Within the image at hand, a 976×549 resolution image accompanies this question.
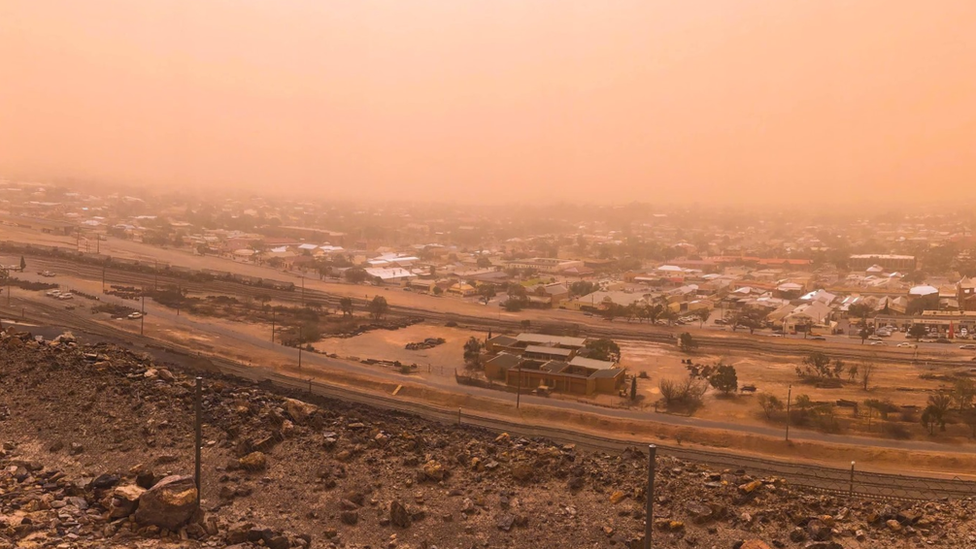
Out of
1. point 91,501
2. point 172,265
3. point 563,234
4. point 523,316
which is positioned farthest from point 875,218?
point 91,501

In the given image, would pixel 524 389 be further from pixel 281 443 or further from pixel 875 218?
pixel 875 218

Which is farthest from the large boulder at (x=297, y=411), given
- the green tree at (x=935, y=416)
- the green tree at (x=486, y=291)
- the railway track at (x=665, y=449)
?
the green tree at (x=486, y=291)

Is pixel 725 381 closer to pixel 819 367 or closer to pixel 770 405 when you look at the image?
pixel 770 405

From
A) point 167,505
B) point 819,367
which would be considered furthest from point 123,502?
point 819,367

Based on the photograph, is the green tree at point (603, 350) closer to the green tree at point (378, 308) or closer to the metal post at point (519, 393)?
the metal post at point (519, 393)

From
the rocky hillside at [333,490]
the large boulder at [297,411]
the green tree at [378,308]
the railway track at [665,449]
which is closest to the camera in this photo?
the rocky hillside at [333,490]
